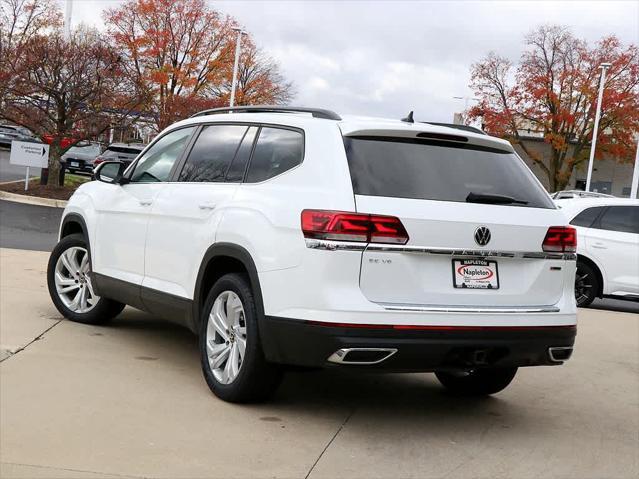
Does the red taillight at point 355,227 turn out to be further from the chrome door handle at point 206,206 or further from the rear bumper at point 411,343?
the chrome door handle at point 206,206

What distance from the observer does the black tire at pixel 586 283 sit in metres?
Result: 12.3

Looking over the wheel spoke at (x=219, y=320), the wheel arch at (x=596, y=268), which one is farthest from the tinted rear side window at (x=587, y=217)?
the wheel spoke at (x=219, y=320)

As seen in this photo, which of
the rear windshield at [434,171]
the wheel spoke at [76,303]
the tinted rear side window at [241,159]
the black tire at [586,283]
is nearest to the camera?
the rear windshield at [434,171]

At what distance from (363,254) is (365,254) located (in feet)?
0.04

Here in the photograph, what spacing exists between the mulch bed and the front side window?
1730cm

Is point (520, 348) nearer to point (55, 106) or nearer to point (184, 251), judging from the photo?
point (184, 251)

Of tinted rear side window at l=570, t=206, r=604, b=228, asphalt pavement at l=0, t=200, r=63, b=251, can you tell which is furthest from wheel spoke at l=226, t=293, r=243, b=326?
asphalt pavement at l=0, t=200, r=63, b=251

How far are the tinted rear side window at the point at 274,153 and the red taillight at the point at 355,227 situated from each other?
0.60m

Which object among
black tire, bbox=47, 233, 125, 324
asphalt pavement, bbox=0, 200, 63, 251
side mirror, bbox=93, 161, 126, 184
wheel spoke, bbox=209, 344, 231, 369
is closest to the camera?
wheel spoke, bbox=209, 344, 231, 369

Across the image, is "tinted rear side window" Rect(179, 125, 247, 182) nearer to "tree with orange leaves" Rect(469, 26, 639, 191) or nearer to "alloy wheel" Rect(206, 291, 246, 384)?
"alloy wheel" Rect(206, 291, 246, 384)

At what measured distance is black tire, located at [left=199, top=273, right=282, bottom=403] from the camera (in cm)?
516

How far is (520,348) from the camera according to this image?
5.15 m

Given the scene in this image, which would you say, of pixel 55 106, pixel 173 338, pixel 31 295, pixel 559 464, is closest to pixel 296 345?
pixel 559 464

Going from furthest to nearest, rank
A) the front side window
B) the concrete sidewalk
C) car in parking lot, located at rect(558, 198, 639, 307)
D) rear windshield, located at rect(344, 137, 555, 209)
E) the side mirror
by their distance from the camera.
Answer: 1. car in parking lot, located at rect(558, 198, 639, 307)
2. the side mirror
3. the front side window
4. rear windshield, located at rect(344, 137, 555, 209)
5. the concrete sidewalk
